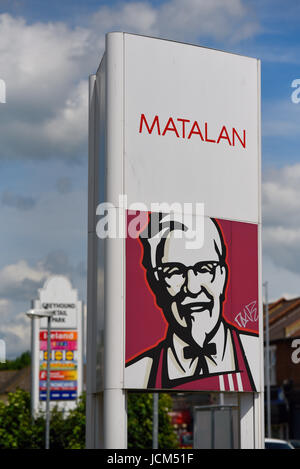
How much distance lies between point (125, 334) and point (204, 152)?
3.32 meters

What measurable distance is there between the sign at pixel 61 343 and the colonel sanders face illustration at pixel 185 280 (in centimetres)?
3425

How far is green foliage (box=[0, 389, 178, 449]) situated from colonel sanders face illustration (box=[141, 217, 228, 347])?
70.9 ft

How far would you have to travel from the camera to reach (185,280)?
1365cm

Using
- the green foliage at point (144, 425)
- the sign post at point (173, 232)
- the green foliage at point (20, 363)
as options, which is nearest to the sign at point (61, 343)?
the green foliage at point (144, 425)

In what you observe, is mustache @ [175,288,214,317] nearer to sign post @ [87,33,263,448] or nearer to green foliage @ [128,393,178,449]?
sign post @ [87,33,263,448]

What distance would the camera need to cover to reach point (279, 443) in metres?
31.7

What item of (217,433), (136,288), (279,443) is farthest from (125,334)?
(279,443)

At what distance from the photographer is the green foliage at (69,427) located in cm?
3478

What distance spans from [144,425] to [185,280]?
22.6 m

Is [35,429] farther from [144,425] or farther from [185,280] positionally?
[185,280]

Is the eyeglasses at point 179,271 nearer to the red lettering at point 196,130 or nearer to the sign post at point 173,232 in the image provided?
the sign post at point 173,232

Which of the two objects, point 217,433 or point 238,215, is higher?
point 238,215
